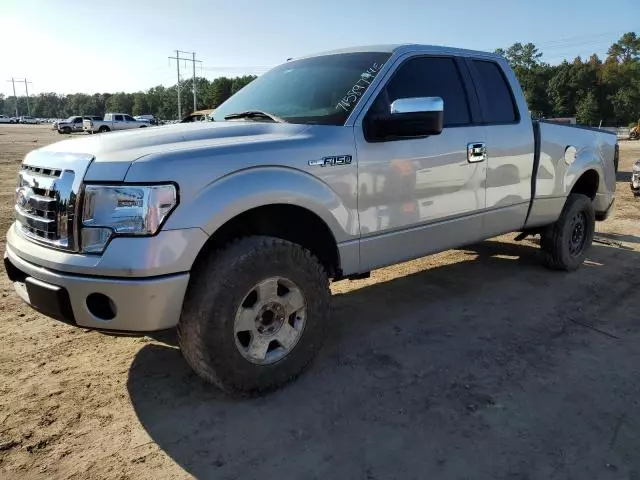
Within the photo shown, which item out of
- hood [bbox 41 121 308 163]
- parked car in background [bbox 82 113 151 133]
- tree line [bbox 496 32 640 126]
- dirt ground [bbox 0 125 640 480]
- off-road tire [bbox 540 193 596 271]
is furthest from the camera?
tree line [bbox 496 32 640 126]

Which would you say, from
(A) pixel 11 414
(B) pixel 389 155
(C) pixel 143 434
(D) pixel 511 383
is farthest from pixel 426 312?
(A) pixel 11 414

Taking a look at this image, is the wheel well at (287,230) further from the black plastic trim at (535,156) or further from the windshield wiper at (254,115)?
the black plastic trim at (535,156)

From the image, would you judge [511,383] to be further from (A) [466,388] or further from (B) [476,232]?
(B) [476,232]

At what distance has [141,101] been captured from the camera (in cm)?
13112

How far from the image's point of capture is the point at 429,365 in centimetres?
342

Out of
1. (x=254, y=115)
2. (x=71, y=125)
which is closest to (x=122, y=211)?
(x=254, y=115)

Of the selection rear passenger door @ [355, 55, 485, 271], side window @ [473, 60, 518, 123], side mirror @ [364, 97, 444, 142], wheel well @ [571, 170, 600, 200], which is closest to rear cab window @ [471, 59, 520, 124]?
side window @ [473, 60, 518, 123]

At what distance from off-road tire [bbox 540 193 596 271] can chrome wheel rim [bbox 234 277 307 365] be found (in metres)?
3.38

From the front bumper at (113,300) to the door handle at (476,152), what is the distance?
244 cm

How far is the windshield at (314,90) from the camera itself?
3.50 m

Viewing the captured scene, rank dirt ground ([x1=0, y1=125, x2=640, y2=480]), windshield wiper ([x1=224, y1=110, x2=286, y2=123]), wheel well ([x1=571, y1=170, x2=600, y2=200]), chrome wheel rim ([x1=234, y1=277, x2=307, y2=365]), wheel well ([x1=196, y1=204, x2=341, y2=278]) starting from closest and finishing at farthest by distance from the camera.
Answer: dirt ground ([x1=0, y1=125, x2=640, y2=480]) → chrome wheel rim ([x1=234, y1=277, x2=307, y2=365]) → wheel well ([x1=196, y1=204, x2=341, y2=278]) → windshield wiper ([x1=224, y1=110, x2=286, y2=123]) → wheel well ([x1=571, y1=170, x2=600, y2=200])

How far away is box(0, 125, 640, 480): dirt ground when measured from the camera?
96.9 inches

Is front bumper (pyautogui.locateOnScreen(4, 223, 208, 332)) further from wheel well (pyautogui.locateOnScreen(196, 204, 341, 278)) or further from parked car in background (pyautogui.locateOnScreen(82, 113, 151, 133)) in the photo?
parked car in background (pyautogui.locateOnScreen(82, 113, 151, 133))

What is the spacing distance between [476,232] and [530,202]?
864 mm
